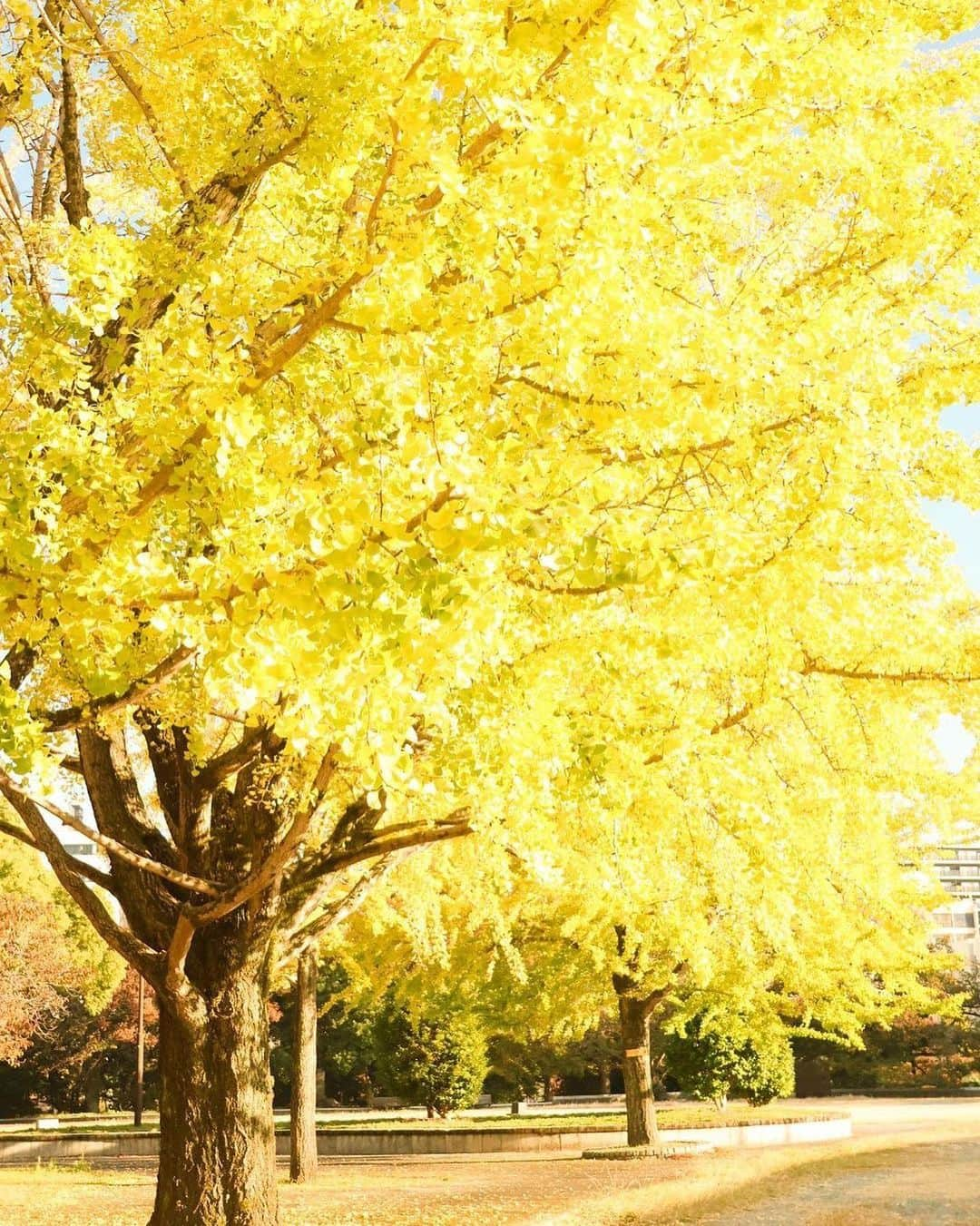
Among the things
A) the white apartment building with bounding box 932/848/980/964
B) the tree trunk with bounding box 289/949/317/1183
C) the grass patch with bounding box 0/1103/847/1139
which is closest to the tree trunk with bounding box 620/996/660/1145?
→ the grass patch with bounding box 0/1103/847/1139

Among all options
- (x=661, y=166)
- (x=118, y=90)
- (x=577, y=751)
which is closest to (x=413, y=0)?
(x=661, y=166)

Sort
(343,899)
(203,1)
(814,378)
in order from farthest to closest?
1. (343,899)
2. (203,1)
3. (814,378)

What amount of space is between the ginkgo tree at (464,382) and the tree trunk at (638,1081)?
9950 mm

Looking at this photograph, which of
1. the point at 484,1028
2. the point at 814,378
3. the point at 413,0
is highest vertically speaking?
the point at 413,0

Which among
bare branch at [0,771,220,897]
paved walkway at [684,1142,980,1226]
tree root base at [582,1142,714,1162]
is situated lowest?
tree root base at [582,1142,714,1162]

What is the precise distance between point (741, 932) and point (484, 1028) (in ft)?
38.9

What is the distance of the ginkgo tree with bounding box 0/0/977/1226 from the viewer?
12.0 feet

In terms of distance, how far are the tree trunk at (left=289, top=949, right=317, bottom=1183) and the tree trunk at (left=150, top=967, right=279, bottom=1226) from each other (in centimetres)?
658

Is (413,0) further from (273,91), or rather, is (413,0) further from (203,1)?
(203,1)

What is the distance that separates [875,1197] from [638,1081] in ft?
17.8

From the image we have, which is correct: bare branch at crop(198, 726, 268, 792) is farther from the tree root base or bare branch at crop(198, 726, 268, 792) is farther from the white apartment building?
the white apartment building

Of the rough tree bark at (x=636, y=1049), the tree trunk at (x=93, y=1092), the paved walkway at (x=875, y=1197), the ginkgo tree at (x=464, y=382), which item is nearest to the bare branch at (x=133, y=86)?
the ginkgo tree at (x=464, y=382)

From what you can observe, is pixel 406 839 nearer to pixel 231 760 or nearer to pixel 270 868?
pixel 270 868

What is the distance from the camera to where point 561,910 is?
16125 mm
